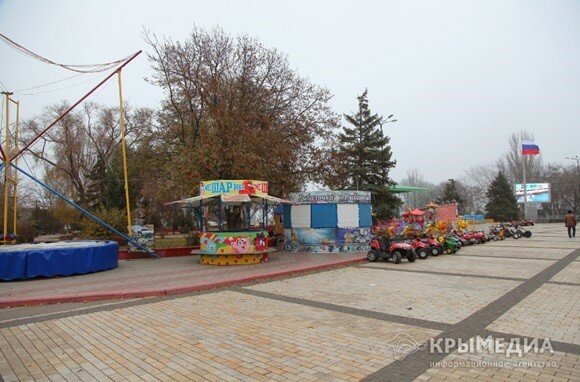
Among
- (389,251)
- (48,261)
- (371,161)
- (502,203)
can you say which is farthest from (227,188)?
(502,203)

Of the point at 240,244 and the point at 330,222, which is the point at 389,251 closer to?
the point at 330,222

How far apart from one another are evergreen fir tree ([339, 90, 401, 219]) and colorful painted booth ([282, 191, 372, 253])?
40.3ft

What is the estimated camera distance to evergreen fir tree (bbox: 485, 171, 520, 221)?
57.8 metres

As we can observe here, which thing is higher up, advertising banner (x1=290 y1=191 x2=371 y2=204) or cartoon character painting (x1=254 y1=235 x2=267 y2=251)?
advertising banner (x1=290 y1=191 x2=371 y2=204)

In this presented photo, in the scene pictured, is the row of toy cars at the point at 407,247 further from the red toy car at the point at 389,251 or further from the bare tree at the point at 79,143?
the bare tree at the point at 79,143

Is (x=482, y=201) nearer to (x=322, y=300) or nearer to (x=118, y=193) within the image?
(x=118, y=193)

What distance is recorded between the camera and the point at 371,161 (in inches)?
1303

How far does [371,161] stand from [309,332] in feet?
90.8

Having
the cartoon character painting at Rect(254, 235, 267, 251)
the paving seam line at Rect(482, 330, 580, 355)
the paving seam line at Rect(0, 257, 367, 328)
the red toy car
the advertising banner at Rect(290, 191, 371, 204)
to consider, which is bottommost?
the paving seam line at Rect(0, 257, 367, 328)

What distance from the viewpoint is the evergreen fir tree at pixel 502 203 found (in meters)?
57.8

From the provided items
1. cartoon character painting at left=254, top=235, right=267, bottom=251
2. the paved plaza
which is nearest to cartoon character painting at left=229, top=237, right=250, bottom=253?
cartoon character painting at left=254, top=235, right=267, bottom=251

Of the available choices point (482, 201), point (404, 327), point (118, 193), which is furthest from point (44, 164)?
point (482, 201)

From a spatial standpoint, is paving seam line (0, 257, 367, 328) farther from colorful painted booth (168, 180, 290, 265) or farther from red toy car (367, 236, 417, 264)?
red toy car (367, 236, 417, 264)

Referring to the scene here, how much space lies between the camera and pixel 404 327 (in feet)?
22.6
